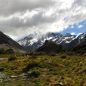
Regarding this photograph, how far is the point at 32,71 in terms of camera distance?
34.8 m

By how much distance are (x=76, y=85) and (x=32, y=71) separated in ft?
32.2

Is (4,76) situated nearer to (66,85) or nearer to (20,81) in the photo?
(20,81)

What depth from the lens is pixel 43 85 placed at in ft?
87.7

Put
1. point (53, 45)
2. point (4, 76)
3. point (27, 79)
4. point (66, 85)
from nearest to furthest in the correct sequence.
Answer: point (66, 85) → point (27, 79) → point (4, 76) → point (53, 45)

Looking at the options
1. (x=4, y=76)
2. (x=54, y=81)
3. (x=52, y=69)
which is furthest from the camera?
(x=52, y=69)

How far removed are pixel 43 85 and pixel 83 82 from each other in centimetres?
367

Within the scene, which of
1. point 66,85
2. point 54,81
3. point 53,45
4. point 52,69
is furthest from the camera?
point 53,45

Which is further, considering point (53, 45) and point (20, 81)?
point (53, 45)

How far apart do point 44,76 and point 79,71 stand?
4745 mm

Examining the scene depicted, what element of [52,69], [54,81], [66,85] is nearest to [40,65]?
[52,69]

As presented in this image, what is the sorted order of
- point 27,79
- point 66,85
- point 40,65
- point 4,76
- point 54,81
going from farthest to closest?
1. point 40,65
2. point 4,76
3. point 27,79
4. point 54,81
5. point 66,85

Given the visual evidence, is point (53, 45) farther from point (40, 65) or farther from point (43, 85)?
point (43, 85)

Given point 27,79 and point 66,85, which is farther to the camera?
point 27,79

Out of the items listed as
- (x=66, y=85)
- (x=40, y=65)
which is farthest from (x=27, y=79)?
(x=40, y=65)
